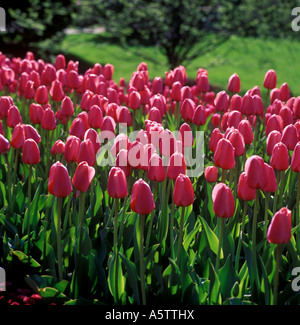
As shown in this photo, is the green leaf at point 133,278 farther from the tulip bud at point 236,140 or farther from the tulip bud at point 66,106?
the tulip bud at point 66,106

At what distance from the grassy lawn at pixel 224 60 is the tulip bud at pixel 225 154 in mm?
9719

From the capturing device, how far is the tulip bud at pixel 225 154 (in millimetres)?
2646

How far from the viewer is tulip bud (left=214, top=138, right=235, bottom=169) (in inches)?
104

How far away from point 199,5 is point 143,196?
10.1 m

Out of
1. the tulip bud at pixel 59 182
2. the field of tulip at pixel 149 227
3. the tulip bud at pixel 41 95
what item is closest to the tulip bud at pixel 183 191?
the field of tulip at pixel 149 227

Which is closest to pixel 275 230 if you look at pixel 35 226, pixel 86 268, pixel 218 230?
pixel 218 230

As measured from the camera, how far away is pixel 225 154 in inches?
104

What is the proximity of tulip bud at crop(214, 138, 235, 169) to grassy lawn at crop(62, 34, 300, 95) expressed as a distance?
9.72m

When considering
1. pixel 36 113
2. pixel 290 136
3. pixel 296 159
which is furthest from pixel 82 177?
pixel 36 113

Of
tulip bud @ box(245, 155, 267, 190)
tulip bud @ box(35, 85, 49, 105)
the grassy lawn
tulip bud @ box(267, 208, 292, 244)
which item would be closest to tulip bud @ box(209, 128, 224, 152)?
tulip bud @ box(245, 155, 267, 190)

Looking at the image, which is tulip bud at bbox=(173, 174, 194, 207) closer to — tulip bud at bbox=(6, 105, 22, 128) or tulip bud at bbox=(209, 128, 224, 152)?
tulip bud at bbox=(209, 128, 224, 152)

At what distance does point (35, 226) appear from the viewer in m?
3.10

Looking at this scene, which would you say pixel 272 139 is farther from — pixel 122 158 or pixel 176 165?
pixel 122 158

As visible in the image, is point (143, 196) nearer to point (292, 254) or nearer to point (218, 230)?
point (218, 230)
